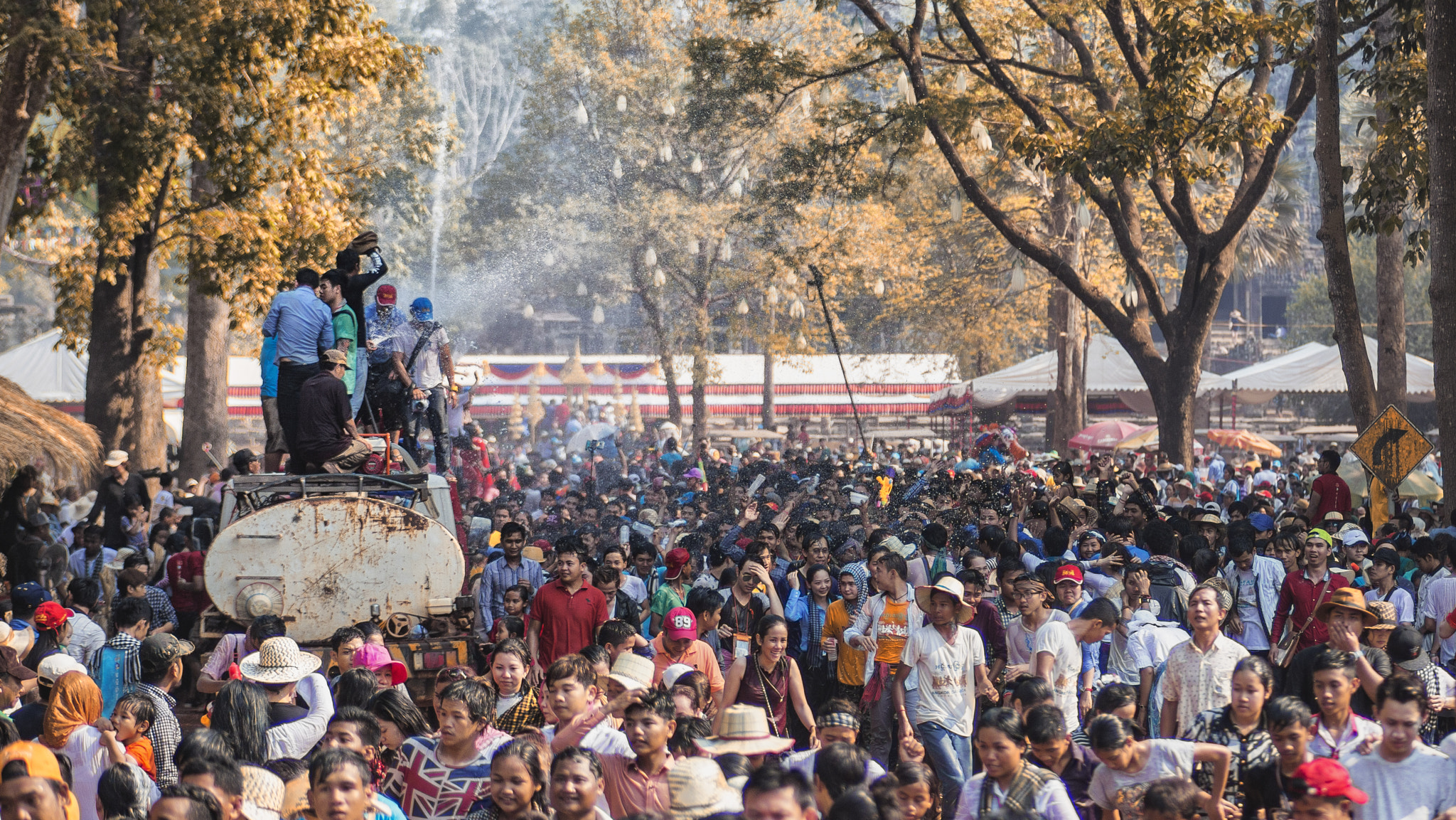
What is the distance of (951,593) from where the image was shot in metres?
7.83

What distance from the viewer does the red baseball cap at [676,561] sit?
10.3m

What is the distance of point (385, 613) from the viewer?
9.46 metres

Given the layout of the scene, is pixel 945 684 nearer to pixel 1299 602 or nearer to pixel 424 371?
pixel 1299 602

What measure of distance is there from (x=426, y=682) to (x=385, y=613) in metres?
0.55

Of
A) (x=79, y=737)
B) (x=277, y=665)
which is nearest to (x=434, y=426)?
(x=277, y=665)

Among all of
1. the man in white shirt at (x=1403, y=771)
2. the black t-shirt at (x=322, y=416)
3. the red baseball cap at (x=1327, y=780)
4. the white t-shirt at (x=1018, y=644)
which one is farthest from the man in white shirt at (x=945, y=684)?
the black t-shirt at (x=322, y=416)

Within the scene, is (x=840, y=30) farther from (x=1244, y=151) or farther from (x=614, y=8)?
(x=1244, y=151)

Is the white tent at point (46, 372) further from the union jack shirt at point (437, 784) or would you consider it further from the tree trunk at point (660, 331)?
the union jack shirt at point (437, 784)

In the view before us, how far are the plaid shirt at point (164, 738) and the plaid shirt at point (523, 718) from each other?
1.39 metres

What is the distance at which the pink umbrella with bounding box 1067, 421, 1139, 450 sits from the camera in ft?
104

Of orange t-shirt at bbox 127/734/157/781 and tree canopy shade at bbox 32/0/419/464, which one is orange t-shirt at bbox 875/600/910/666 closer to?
orange t-shirt at bbox 127/734/157/781

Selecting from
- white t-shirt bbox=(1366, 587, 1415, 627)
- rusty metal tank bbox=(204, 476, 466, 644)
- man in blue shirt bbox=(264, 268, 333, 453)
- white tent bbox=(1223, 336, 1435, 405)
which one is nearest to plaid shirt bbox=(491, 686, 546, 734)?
rusty metal tank bbox=(204, 476, 466, 644)

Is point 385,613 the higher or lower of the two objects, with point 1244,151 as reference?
lower

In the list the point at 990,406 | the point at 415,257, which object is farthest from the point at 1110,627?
the point at 415,257
